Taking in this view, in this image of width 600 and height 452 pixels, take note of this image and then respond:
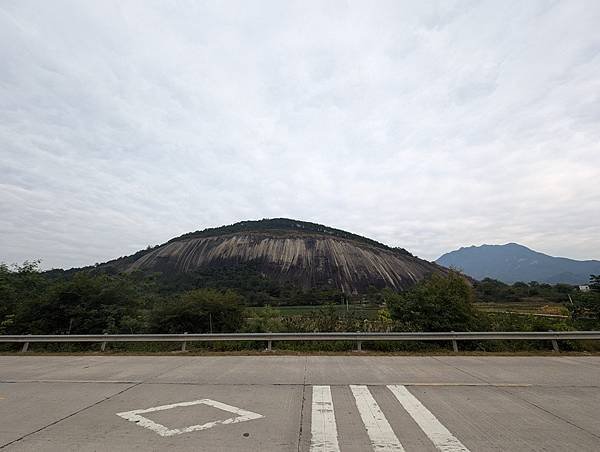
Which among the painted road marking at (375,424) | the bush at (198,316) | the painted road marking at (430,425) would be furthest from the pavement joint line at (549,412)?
the bush at (198,316)

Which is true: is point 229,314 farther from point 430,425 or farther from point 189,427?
point 430,425

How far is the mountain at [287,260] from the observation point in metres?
86.4

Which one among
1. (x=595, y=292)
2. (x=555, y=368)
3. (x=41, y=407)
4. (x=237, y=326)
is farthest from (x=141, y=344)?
(x=595, y=292)

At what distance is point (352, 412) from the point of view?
211 inches

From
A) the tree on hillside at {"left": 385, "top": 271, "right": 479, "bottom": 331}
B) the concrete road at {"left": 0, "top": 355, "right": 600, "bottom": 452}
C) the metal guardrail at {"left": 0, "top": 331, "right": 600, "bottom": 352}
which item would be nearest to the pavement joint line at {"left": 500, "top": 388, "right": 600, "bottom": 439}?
the concrete road at {"left": 0, "top": 355, "right": 600, "bottom": 452}

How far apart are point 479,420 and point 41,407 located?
704 centimetres

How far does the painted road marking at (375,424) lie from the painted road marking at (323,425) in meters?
0.46

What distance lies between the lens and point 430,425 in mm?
4789

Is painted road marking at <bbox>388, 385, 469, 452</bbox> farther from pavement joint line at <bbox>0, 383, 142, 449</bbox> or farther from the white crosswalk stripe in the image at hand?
pavement joint line at <bbox>0, 383, 142, 449</bbox>

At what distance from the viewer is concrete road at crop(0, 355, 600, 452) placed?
14.3 ft

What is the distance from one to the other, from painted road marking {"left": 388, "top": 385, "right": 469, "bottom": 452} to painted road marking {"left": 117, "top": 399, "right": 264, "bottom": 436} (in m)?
2.34

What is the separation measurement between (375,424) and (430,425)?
747 mm

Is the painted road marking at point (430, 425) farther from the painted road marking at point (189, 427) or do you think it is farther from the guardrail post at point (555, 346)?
the guardrail post at point (555, 346)

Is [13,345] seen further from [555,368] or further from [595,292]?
[595,292]
